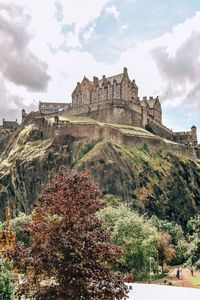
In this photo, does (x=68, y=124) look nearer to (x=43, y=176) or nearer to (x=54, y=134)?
(x=54, y=134)

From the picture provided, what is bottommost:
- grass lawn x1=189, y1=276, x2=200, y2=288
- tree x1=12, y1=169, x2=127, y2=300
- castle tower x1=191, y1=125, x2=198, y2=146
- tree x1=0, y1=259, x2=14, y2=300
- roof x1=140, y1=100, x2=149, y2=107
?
grass lawn x1=189, y1=276, x2=200, y2=288

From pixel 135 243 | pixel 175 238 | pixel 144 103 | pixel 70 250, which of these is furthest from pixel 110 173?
pixel 70 250

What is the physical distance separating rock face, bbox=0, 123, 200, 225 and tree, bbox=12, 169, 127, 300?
2932 inches

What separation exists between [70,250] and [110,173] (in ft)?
258

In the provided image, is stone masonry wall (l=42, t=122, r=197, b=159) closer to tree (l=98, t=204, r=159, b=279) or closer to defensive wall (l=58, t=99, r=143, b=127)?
defensive wall (l=58, t=99, r=143, b=127)

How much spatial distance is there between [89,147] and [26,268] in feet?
269

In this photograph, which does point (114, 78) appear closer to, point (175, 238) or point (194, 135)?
point (194, 135)

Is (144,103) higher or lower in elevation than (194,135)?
higher

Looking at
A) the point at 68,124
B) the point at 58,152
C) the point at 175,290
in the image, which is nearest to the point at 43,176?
the point at 58,152

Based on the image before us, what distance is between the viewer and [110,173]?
9738 cm

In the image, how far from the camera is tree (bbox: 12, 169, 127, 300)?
18.5 metres

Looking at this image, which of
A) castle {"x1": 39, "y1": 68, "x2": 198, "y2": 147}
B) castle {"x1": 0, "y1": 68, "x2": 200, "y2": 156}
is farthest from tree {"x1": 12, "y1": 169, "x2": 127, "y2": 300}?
castle {"x1": 39, "y1": 68, "x2": 198, "y2": 147}

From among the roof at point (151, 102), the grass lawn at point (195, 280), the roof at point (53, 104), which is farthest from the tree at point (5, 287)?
the roof at point (53, 104)

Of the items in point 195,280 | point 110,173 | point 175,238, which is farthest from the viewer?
point 110,173
